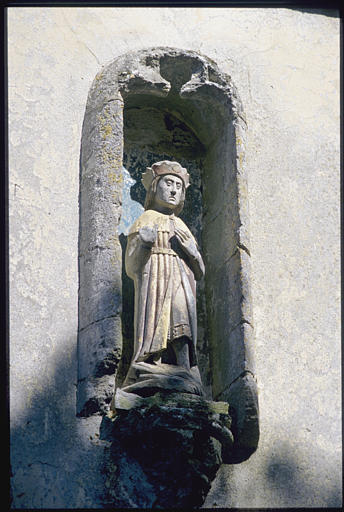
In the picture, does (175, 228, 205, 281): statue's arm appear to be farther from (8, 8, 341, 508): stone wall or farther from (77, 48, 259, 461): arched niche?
(8, 8, 341, 508): stone wall

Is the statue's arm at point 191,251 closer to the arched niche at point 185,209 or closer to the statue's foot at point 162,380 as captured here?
the arched niche at point 185,209

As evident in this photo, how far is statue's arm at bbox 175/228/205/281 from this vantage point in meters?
6.61

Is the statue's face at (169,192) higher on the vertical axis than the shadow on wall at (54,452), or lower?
higher

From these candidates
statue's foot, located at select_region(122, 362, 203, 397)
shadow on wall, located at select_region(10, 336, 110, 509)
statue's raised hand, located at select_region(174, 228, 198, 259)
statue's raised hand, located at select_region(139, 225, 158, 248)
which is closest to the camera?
shadow on wall, located at select_region(10, 336, 110, 509)

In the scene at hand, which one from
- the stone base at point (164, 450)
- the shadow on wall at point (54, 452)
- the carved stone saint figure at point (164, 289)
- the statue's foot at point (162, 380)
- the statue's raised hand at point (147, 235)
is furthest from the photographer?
the statue's raised hand at point (147, 235)

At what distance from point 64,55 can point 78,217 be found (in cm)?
104

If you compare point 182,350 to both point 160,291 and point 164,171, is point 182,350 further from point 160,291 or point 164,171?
point 164,171

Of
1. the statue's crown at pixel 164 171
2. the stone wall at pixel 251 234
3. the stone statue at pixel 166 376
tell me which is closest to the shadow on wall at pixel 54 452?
the stone wall at pixel 251 234

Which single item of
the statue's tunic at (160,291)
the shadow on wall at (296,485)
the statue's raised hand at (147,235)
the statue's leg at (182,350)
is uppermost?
the statue's raised hand at (147,235)

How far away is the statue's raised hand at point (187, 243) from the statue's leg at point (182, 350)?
505 millimetres

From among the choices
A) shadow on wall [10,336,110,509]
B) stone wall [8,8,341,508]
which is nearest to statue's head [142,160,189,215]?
stone wall [8,8,341,508]

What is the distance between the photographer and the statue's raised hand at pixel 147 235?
6.48 metres

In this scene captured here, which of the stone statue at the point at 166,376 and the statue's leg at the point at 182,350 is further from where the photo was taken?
the statue's leg at the point at 182,350

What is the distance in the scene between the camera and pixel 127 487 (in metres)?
5.95
